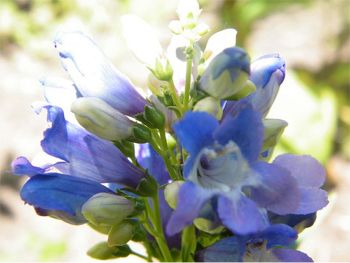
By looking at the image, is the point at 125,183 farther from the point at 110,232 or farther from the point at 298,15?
the point at 298,15

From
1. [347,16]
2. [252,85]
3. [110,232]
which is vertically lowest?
[110,232]

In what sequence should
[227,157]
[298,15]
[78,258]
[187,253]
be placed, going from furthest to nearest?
1. [298,15]
2. [78,258]
3. [187,253]
4. [227,157]

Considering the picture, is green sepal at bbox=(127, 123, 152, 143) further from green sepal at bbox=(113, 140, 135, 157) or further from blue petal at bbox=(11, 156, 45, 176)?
blue petal at bbox=(11, 156, 45, 176)

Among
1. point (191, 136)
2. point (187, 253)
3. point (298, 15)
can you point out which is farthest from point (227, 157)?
point (298, 15)

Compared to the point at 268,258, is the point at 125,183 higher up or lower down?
higher up

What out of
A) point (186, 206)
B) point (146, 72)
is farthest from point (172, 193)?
point (146, 72)

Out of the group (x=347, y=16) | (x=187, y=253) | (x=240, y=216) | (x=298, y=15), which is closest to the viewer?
(x=240, y=216)

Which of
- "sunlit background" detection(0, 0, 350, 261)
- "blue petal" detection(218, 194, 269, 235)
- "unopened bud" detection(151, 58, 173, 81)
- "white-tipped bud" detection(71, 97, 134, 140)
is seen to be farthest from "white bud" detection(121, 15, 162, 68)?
"sunlit background" detection(0, 0, 350, 261)
